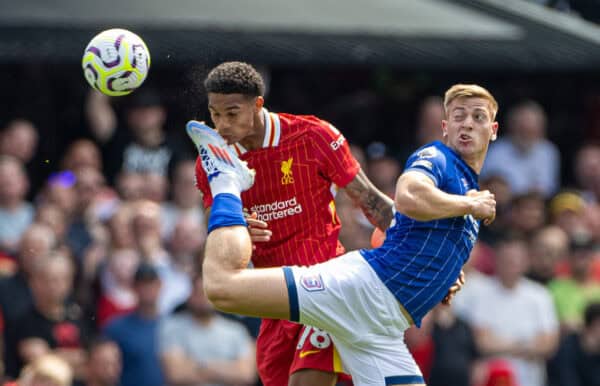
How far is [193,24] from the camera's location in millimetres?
13602

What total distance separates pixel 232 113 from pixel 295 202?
0.74 metres

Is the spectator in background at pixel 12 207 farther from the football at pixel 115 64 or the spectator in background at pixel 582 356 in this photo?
the spectator in background at pixel 582 356

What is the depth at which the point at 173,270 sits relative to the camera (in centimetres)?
1264

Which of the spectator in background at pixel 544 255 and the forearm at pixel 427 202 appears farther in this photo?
the spectator in background at pixel 544 255

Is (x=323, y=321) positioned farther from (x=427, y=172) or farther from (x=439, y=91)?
(x=439, y=91)

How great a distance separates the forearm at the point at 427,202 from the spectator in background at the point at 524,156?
264 inches

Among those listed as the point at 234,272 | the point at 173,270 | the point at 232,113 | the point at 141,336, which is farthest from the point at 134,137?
the point at 234,272

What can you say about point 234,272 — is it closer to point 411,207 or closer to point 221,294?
point 221,294

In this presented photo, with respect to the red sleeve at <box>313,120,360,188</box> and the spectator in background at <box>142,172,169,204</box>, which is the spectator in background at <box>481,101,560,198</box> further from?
the red sleeve at <box>313,120,360,188</box>

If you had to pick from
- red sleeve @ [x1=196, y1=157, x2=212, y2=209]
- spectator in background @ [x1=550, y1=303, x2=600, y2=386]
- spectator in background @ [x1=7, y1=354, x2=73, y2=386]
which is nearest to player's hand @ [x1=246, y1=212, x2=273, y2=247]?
red sleeve @ [x1=196, y1=157, x2=212, y2=209]

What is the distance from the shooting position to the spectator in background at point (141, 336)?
11.8 m

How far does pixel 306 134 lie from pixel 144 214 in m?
4.21

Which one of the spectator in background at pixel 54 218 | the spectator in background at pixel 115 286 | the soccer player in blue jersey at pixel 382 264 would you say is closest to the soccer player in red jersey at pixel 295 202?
the soccer player in blue jersey at pixel 382 264

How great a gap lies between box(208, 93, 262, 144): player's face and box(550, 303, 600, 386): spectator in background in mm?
5948
